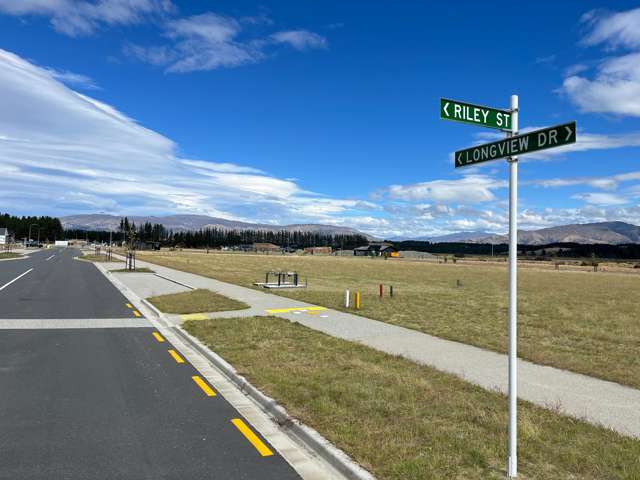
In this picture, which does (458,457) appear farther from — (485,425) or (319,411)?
(319,411)

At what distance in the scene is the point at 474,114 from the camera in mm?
4668

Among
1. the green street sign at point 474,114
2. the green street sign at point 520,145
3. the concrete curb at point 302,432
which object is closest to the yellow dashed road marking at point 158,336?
the concrete curb at point 302,432

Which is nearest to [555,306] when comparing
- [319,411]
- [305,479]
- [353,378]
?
[353,378]

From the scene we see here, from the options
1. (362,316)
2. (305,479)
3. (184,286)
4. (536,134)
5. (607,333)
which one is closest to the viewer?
(536,134)

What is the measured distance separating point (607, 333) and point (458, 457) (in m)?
10.7

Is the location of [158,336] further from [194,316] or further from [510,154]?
[510,154]

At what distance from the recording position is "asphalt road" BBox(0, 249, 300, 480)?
190 inches

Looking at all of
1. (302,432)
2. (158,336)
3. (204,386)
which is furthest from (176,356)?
(302,432)

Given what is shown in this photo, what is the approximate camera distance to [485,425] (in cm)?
573

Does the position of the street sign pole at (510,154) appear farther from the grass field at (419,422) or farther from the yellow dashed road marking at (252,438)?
the yellow dashed road marking at (252,438)

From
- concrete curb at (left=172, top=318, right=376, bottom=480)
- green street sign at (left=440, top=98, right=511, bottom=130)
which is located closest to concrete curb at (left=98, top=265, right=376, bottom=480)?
concrete curb at (left=172, top=318, right=376, bottom=480)

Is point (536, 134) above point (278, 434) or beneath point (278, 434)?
above

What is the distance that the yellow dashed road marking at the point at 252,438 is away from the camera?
17.3 feet

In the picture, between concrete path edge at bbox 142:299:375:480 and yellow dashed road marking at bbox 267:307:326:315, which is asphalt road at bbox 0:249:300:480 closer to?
concrete path edge at bbox 142:299:375:480
